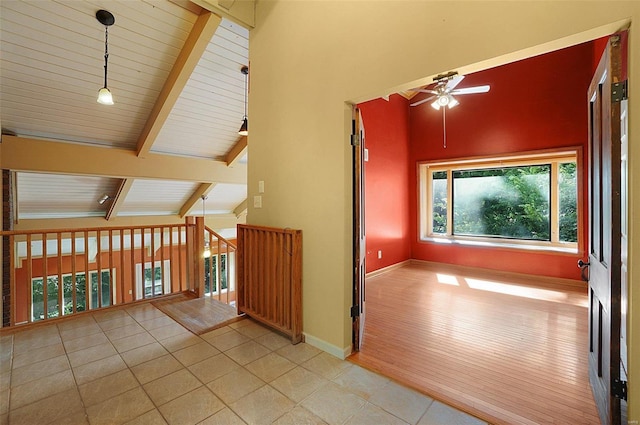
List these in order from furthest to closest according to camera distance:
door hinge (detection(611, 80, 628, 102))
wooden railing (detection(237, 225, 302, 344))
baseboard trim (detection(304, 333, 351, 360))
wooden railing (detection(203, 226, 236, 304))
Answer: wooden railing (detection(203, 226, 236, 304))
wooden railing (detection(237, 225, 302, 344))
baseboard trim (detection(304, 333, 351, 360))
door hinge (detection(611, 80, 628, 102))

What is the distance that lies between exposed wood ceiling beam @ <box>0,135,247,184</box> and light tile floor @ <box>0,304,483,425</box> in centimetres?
288

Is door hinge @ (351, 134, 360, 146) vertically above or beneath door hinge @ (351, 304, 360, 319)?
above

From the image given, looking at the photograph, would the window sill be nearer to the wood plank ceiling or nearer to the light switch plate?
the light switch plate

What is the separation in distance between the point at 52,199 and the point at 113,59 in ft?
13.1

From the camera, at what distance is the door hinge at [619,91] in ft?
4.26

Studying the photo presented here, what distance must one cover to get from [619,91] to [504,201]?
4.20 m

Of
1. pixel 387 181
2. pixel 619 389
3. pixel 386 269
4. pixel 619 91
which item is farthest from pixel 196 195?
pixel 619 389

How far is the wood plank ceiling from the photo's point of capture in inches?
122

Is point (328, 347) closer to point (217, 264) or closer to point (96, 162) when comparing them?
point (217, 264)

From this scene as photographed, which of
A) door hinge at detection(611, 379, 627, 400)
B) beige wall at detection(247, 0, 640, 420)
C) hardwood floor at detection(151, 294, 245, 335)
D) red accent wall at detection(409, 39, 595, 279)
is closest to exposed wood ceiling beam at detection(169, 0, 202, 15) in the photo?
beige wall at detection(247, 0, 640, 420)

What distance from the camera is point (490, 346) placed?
2.46 m

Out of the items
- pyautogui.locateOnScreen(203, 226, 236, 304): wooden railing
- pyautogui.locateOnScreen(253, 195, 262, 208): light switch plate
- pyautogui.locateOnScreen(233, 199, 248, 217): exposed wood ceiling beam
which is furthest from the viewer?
pyautogui.locateOnScreen(233, 199, 248, 217): exposed wood ceiling beam

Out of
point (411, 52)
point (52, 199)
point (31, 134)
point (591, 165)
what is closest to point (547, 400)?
point (591, 165)

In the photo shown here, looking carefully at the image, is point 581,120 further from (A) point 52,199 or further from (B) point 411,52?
(A) point 52,199
